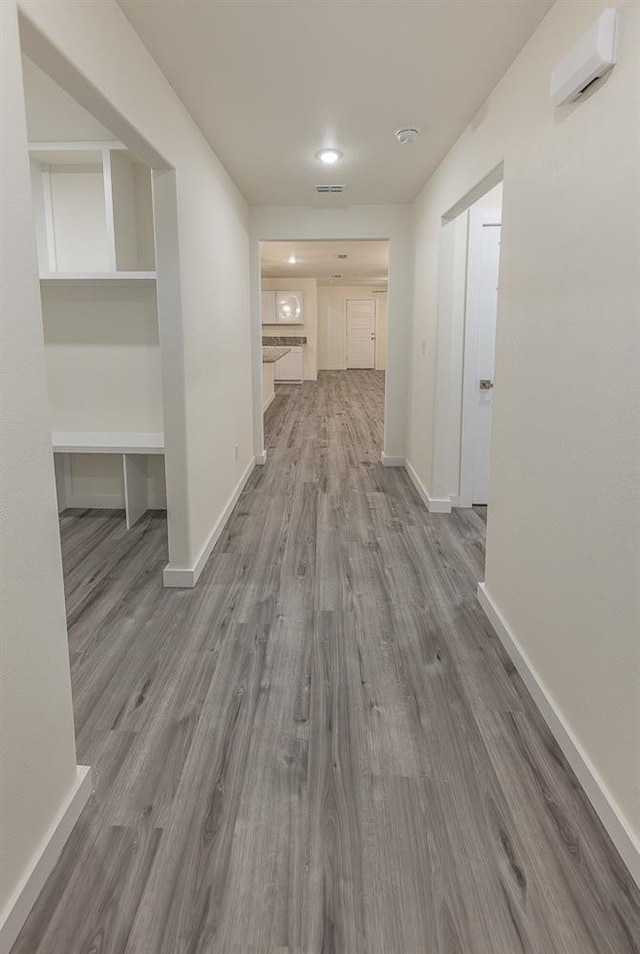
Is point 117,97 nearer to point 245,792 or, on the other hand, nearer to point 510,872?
point 245,792

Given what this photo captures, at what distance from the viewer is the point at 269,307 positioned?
46.0 feet

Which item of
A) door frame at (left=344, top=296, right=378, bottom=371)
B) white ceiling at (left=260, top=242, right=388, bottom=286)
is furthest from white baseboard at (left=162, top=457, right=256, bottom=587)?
door frame at (left=344, top=296, right=378, bottom=371)

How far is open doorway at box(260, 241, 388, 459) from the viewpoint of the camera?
9.47 metres

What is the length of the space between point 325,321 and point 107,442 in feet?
42.2

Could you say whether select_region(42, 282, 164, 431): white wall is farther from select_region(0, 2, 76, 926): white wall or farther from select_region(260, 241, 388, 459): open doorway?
select_region(260, 241, 388, 459): open doorway

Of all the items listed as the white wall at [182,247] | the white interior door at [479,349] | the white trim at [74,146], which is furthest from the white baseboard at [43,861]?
the white trim at [74,146]

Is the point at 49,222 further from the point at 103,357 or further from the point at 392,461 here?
the point at 392,461

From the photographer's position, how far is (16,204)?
53.5 inches

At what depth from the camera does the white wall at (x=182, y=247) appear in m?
1.78

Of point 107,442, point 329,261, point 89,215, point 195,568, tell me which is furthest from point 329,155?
point 329,261

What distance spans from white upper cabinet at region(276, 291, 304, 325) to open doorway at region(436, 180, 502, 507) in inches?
399

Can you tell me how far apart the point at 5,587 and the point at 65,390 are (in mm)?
3180

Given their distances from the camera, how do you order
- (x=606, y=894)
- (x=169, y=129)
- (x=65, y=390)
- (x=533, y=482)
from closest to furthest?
1. (x=606, y=894)
2. (x=533, y=482)
3. (x=169, y=129)
4. (x=65, y=390)

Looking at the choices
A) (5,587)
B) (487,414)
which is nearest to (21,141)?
(5,587)
